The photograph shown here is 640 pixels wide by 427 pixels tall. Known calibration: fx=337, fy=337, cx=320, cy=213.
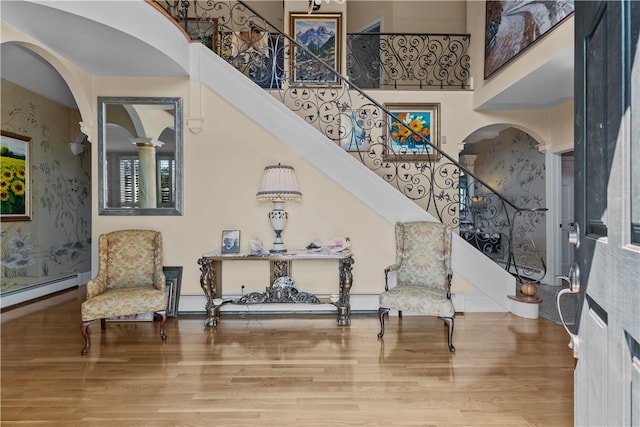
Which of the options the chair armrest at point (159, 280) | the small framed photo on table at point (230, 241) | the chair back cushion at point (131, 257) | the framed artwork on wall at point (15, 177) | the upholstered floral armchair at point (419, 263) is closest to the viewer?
the upholstered floral armchair at point (419, 263)

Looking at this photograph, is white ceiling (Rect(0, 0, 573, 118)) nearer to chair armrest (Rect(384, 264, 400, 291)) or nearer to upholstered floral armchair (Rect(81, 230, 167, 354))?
upholstered floral armchair (Rect(81, 230, 167, 354))

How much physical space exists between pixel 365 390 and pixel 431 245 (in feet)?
5.96

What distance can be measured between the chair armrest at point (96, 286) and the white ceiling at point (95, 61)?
7.61ft

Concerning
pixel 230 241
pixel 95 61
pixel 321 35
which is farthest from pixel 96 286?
pixel 321 35

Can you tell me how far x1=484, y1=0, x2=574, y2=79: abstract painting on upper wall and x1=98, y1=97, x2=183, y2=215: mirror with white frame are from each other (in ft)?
14.0

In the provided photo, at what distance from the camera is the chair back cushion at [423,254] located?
3615 mm

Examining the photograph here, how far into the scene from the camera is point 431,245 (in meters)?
3.69

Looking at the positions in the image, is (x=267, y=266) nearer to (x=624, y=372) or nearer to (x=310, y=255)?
(x=310, y=255)

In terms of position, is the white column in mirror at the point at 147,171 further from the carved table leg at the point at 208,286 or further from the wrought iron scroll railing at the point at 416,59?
the wrought iron scroll railing at the point at 416,59

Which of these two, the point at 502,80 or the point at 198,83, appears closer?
the point at 198,83

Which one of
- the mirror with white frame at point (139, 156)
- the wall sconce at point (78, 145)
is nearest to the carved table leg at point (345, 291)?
the mirror with white frame at point (139, 156)

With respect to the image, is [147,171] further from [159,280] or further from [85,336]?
[85,336]

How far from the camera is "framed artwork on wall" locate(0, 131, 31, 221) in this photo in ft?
15.1

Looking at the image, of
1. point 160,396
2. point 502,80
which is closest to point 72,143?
point 160,396
